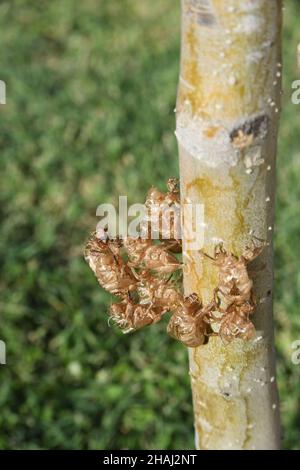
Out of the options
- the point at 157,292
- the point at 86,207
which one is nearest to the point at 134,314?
the point at 157,292

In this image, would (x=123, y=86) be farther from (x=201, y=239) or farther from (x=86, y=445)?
(x=201, y=239)

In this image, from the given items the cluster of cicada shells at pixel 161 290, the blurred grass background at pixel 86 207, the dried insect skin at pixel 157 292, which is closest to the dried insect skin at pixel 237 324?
the cluster of cicada shells at pixel 161 290

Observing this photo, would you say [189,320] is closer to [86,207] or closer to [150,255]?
[150,255]

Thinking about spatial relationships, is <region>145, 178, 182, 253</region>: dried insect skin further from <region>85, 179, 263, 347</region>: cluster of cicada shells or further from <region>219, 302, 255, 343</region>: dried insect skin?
<region>219, 302, 255, 343</region>: dried insect skin

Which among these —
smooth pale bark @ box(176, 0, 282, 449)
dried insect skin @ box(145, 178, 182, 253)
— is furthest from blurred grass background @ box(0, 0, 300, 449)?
dried insect skin @ box(145, 178, 182, 253)

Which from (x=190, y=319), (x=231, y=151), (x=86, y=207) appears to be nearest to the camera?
(x=231, y=151)
